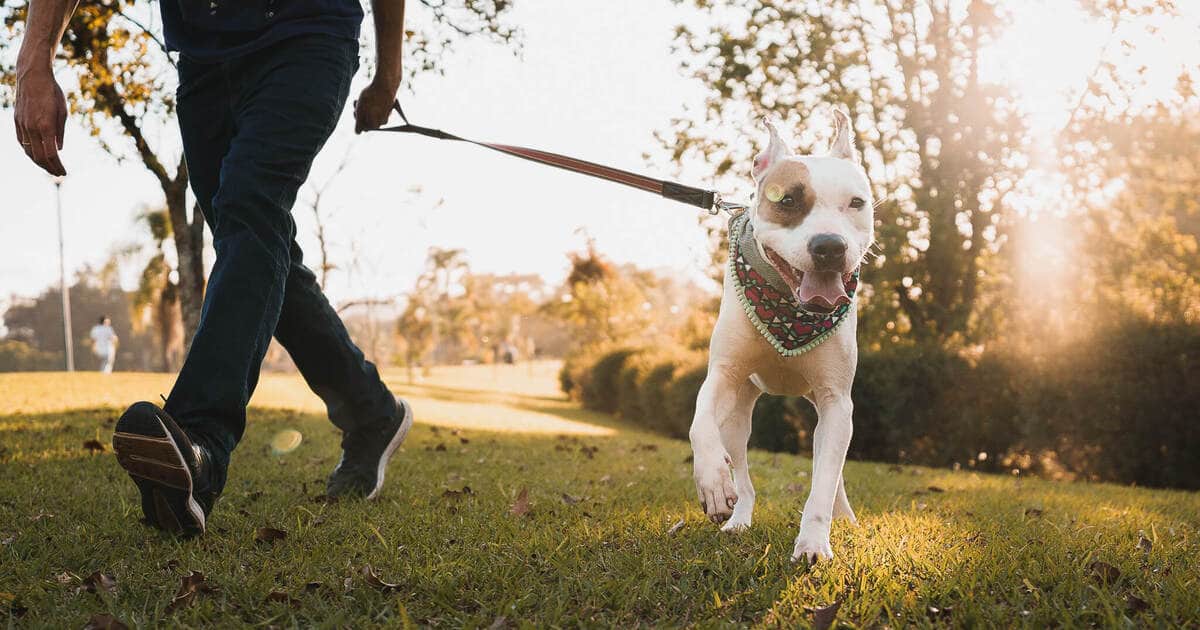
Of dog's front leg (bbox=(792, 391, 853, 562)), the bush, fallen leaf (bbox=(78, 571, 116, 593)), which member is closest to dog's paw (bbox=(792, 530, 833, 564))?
dog's front leg (bbox=(792, 391, 853, 562))

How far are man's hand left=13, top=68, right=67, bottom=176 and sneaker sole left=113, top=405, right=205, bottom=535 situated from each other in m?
0.92

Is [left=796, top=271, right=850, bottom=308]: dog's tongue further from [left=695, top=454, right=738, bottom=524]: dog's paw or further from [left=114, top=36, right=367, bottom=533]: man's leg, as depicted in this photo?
[left=114, top=36, right=367, bottom=533]: man's leg

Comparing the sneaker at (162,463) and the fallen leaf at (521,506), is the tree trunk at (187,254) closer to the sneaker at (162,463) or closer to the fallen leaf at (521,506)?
the fallen leaf at (521,506)

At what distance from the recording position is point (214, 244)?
2.82 m

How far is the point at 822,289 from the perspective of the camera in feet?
8.91

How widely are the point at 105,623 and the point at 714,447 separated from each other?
1764 mm

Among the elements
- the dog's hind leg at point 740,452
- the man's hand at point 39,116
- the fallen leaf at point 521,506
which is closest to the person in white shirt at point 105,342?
the fallen leaf at point 521,506

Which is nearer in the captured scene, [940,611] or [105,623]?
[105,623]

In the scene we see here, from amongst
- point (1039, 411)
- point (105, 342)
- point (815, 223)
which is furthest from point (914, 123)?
point (105, 342)

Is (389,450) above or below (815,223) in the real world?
below

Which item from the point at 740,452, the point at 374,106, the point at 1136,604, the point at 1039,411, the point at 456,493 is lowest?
the point at 1039,411

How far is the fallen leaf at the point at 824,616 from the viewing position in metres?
2.11

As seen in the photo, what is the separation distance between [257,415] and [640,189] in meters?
7.56

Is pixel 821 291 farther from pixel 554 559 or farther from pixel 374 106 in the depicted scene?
pixel 374 106
